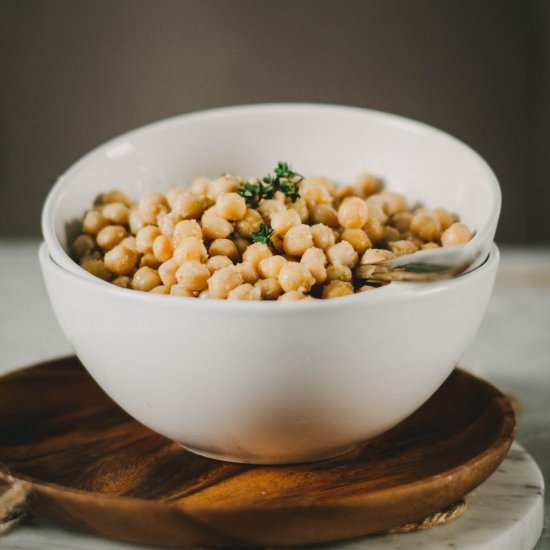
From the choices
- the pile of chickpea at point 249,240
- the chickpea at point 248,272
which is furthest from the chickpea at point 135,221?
the chickpea at point 248,272

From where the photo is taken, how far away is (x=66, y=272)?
74 centimetres

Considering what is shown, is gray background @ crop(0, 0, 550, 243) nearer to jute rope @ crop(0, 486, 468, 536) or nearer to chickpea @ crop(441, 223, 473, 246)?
chickpea @ crop(441, 223, 473, 246)

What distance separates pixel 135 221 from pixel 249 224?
0.17 m

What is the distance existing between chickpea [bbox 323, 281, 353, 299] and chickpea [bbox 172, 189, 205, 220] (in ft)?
0.65

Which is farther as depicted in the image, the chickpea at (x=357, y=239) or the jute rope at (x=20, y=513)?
the chickpea at (x=357, y=239)

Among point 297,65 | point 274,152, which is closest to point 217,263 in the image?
point 274,152

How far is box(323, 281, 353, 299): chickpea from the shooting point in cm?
76

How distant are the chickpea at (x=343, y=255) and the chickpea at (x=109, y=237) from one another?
0.91ft

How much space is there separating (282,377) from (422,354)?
0.14 metres

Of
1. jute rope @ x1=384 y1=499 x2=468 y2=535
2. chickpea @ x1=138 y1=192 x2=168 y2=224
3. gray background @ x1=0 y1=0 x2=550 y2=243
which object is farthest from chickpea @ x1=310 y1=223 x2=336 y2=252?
gray background @ x1=0 y1=0 x2=550 y2=243

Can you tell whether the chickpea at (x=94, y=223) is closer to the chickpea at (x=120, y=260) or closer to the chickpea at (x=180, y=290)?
the chickpea at (x=120, y=260)

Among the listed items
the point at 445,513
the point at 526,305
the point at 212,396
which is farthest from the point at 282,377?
the point at 526,305

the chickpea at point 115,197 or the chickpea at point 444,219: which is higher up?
the chickpea at point 115,197

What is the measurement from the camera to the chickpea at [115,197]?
1.02 m
